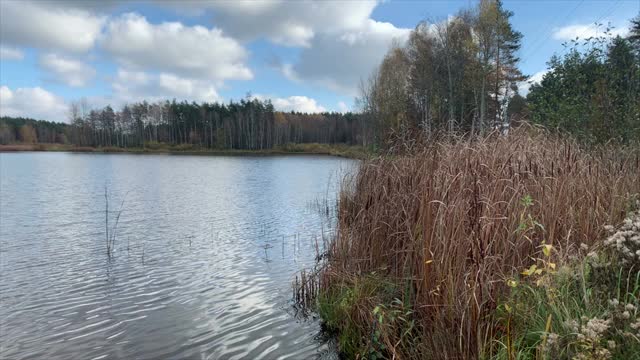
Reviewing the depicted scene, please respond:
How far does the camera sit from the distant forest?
361 ft

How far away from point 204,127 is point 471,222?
116m

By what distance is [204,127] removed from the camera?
115 metres

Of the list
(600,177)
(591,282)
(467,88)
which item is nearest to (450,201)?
(591,282)

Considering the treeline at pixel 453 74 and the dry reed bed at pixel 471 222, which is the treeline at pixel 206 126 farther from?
the dry reed bed at pixel 471 222

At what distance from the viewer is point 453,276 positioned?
4.40 meters

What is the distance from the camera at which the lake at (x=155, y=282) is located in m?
6.77

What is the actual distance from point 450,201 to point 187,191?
24.3m

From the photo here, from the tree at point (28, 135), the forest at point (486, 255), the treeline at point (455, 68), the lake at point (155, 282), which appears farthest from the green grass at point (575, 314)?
the tree at point (28, 135)

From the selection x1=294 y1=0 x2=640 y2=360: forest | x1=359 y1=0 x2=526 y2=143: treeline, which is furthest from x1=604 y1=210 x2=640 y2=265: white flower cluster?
x1=359 y1=0 x2=526 y2=143: treeline

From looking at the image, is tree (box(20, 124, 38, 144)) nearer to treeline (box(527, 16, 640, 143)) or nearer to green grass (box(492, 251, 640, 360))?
treeline (box(527, 16, 640, 143))

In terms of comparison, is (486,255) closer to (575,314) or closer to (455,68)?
(575,314)

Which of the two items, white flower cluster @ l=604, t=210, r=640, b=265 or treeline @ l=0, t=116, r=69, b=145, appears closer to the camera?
white flower cluster @ l=604, t=210, r=640, b=265

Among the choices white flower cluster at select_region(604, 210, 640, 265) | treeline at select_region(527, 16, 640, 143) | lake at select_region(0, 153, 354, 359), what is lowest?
lake at select_region(0, 153, 354, 359)

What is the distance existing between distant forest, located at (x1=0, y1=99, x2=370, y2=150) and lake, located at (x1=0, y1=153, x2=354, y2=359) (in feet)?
297
